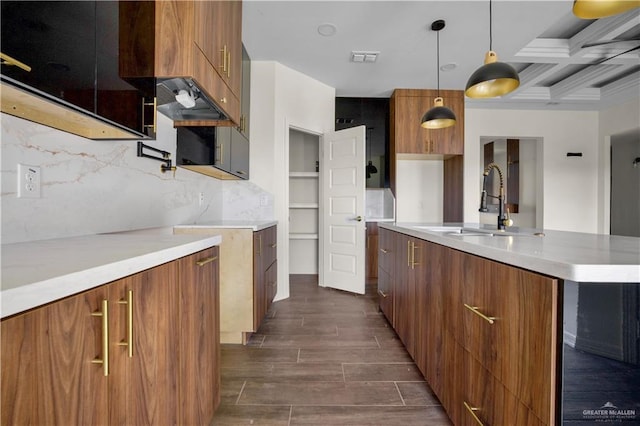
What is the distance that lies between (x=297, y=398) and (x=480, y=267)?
1190 millimetres

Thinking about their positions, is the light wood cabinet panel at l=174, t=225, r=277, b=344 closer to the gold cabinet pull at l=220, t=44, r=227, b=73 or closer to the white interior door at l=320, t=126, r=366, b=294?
the gold cabinet pull at l=220, t=44, r=227, b=73

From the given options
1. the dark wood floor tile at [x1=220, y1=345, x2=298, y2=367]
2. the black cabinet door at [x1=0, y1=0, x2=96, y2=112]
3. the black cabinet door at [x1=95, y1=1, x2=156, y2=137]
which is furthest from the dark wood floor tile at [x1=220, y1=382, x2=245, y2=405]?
the black cabinet door at [x1=0, y1=0, x2=96, y2=112]

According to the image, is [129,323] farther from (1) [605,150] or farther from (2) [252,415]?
(1) [605,150]

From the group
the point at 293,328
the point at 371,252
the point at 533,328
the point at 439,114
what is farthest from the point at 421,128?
the point at 533,328

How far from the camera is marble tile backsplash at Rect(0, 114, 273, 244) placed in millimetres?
990

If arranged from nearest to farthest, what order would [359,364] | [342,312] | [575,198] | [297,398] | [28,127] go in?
[28,127]
[297,398]
[359,364]
[342,312]
[575,198]

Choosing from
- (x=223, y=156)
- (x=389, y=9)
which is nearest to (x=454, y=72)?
(x=389, y=9)

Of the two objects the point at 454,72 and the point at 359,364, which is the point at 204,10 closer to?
the point at 359,364

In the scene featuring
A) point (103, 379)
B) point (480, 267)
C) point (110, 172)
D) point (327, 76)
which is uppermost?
point (327, 76)

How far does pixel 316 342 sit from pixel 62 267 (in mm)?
1925

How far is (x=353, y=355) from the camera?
205 centimetres

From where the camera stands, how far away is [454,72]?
3.68 metres

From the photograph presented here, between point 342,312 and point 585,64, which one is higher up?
point 585,64

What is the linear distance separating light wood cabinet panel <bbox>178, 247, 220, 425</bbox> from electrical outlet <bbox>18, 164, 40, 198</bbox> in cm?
60
